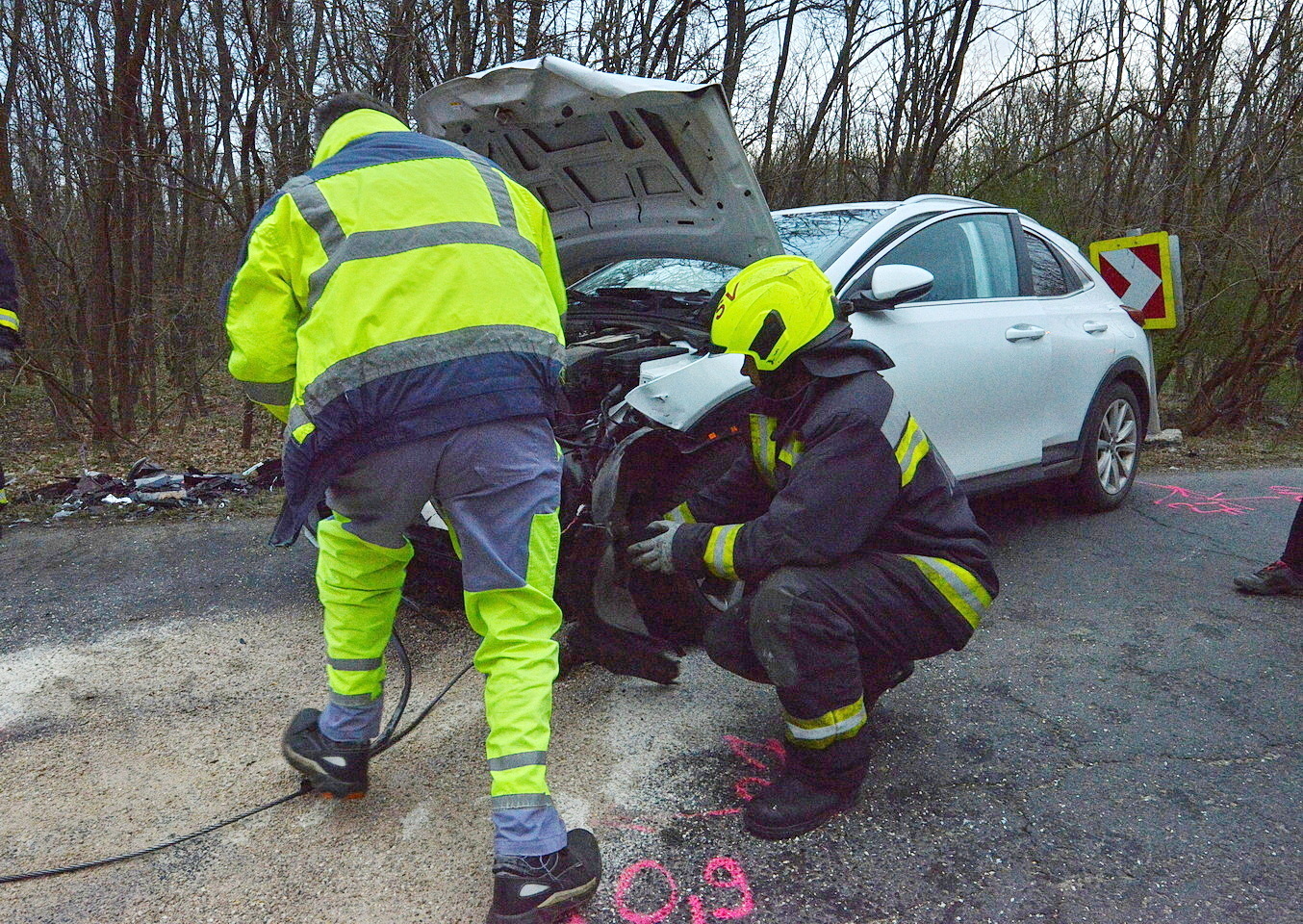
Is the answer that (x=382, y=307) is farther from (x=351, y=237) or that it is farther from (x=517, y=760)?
(x=517, y=760)

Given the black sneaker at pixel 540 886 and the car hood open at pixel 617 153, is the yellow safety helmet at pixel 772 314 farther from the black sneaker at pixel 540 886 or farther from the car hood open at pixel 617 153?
the black sneaker at pixel 540 886

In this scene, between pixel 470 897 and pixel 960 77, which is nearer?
pixel 470 897

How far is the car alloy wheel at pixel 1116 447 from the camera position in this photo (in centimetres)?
514

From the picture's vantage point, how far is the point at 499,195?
2275 mm

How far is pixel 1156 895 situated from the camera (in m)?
2.13

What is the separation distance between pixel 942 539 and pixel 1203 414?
7.29 m

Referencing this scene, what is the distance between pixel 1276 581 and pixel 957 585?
2.46m


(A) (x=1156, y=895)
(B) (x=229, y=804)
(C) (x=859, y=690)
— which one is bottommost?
(B) (x=229, y=804)

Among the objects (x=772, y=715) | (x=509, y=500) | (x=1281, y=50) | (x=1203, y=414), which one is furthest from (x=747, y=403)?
(x=1281, y=50)

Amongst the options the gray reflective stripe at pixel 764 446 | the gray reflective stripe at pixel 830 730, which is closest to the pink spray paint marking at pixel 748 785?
the gray reflective stripe at pixel 830 730

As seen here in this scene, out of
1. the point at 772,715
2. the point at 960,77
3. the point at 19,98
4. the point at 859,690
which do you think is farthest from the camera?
the point at 960,77

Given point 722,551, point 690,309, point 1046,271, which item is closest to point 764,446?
point 722,551

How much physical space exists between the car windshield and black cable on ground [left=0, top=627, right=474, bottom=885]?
179cm

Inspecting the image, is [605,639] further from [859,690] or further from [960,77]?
[960,77]
